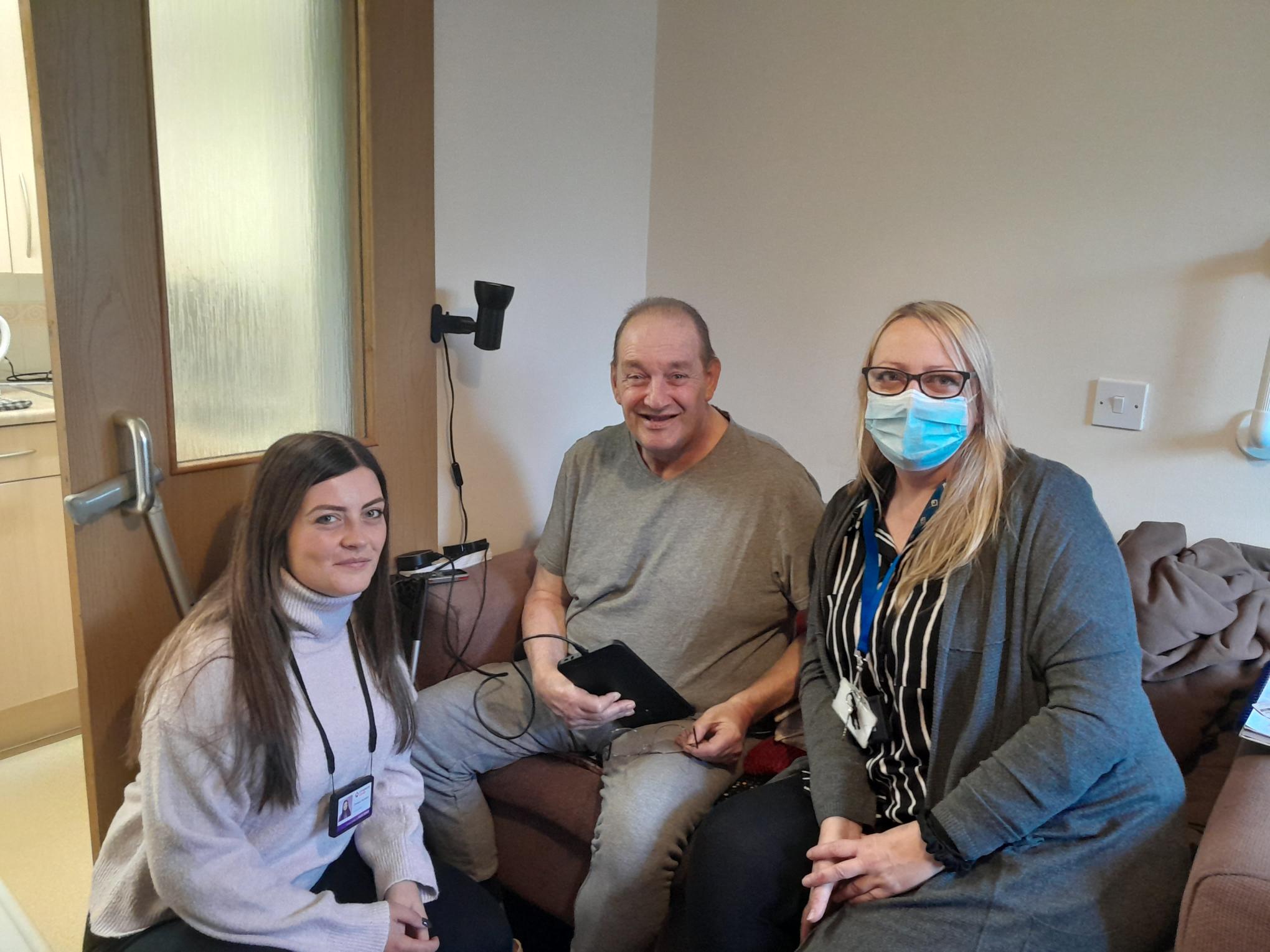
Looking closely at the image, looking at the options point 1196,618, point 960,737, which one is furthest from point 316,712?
point 1196,618

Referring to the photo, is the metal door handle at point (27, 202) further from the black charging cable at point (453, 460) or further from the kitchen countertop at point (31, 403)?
the black charging cable at point (453, 460)

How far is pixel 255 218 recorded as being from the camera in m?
1.52

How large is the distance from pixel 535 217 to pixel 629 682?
48.8 inches

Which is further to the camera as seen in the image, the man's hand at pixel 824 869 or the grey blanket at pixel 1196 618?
the grey blanket at pixel 1196 618

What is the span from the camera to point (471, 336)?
209 cm

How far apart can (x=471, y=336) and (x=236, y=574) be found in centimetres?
100

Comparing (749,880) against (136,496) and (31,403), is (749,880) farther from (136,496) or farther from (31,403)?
(31,403)

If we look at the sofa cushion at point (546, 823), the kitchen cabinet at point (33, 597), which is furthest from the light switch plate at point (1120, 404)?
the kitchen cabinet at point (33, 597)

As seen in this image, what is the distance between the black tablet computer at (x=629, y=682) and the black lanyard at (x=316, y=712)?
379 millimetres

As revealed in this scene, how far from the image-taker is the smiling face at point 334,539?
1.22 m

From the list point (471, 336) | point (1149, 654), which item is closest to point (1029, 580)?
point (1149, 654)

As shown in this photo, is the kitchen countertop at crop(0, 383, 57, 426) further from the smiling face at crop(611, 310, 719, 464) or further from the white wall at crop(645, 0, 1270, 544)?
the white wall at crop(645, 0, 1270, 544)

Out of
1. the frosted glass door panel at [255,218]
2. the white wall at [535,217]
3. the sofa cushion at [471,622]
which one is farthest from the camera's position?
the white wall at [535,217]

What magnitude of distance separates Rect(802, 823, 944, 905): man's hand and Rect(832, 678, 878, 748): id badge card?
144 mm
